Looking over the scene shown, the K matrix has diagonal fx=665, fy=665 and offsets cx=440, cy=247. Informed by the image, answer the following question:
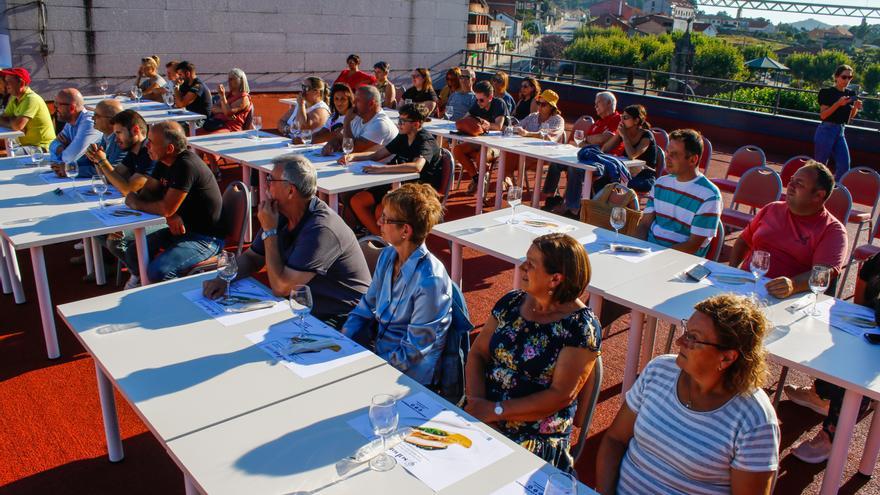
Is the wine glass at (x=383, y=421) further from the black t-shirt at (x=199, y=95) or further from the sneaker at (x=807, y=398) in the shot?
the black t-shirt at (x=199, y=95)

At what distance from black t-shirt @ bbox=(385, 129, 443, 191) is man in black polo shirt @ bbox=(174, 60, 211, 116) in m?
3.93

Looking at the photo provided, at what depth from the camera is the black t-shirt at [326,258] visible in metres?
3.16

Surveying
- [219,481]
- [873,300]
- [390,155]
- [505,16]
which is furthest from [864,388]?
[505,16]

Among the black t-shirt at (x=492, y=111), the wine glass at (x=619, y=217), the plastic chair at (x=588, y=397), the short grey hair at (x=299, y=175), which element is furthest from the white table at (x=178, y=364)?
the black t-shirt at (x=492, y=111)

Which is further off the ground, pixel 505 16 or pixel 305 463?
pixel 505 16

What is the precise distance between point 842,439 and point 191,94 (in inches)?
Result: 319

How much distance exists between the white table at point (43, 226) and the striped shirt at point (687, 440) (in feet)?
10.4

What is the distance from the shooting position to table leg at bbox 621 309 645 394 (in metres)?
3.36

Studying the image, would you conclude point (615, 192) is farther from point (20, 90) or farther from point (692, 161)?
point (20, 90)

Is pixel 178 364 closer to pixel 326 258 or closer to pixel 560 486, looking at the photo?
pixel 326 258

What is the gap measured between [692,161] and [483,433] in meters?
2.77

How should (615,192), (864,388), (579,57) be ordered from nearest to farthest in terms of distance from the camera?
(864,388) → (615,192) → (579,57)

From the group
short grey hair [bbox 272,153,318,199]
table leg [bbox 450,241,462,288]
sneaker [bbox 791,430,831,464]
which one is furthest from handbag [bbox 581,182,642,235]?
short grey hair [bbox 272,153,318,199]

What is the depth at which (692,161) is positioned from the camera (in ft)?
13.7
